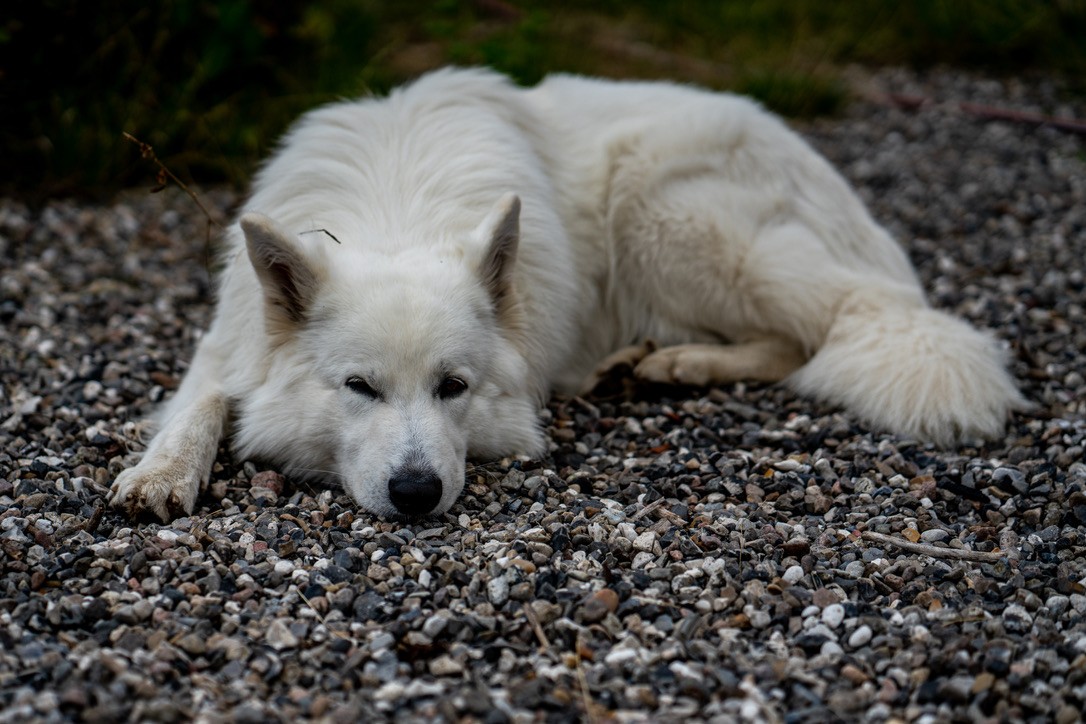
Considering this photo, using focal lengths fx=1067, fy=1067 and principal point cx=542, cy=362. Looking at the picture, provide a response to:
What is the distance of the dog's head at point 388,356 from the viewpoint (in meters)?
3.25

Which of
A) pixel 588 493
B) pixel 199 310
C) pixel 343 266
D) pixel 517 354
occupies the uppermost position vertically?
pixel 343 266

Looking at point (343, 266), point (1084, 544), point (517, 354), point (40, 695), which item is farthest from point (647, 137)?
point (40, 695)

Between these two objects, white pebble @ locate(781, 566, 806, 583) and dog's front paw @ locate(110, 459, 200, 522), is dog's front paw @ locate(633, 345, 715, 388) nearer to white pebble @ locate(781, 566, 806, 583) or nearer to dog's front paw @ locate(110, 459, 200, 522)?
white pebble @ locate(781, 566, 806, 583)

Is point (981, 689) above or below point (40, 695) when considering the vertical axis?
above

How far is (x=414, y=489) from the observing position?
10.3ft

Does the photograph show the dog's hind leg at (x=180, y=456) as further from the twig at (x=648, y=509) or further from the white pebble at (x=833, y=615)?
the white pebble at (x=833, y=615)

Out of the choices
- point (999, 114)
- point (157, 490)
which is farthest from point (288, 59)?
point (999, 114)

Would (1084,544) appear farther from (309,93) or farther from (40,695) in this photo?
(309,93)

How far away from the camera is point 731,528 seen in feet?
10.6

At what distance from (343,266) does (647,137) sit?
1.77 meters

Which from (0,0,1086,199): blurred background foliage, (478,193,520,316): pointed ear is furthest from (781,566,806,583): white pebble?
(0,0,1086,199): blurred background foliage

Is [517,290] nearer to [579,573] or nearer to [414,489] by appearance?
[414,489]

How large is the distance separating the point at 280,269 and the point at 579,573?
53.7 inches

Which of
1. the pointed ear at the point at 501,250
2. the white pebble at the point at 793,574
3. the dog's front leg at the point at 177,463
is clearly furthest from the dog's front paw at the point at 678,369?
the dog's front leg at the point at 177,463
